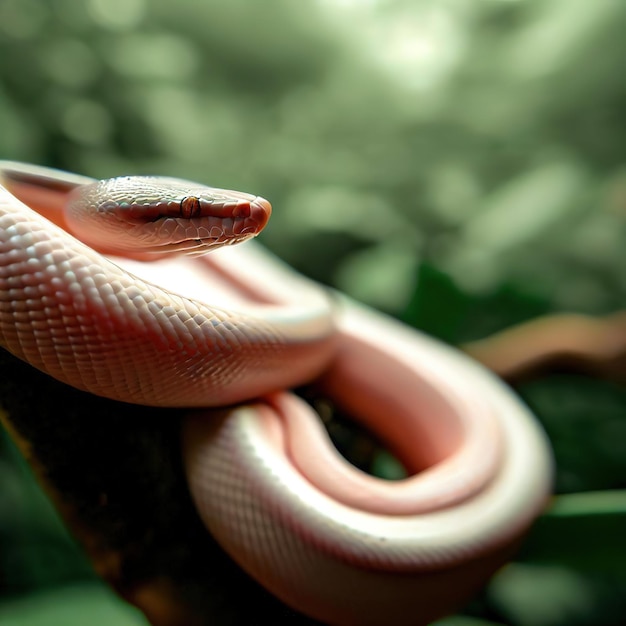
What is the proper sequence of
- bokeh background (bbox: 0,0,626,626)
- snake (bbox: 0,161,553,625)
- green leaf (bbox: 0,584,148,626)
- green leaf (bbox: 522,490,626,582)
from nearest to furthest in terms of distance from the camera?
snake (bbox: 0,161,553,625), green leaf (bbox: 522,490,626,582), green leaf (bbox: 0,584,148,626), bokeh background (bbox: 0,0,626,626)

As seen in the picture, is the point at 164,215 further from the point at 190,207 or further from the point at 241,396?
the point at 241,396

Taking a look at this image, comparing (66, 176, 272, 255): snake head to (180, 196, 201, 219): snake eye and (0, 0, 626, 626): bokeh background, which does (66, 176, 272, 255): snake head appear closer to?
(180, 196, 201, 219): snake eye

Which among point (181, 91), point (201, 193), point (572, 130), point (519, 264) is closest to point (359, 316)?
point (201, 193)

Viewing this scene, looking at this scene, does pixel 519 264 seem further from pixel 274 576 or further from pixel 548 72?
pixel 274 576

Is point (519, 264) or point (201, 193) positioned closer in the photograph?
point (201, 193)

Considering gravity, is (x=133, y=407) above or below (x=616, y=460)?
above

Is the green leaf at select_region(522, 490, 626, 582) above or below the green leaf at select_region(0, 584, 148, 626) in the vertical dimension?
above

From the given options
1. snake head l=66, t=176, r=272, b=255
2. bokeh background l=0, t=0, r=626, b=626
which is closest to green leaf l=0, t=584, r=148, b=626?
bokeh background l=0, t=0, r=626, b=626
